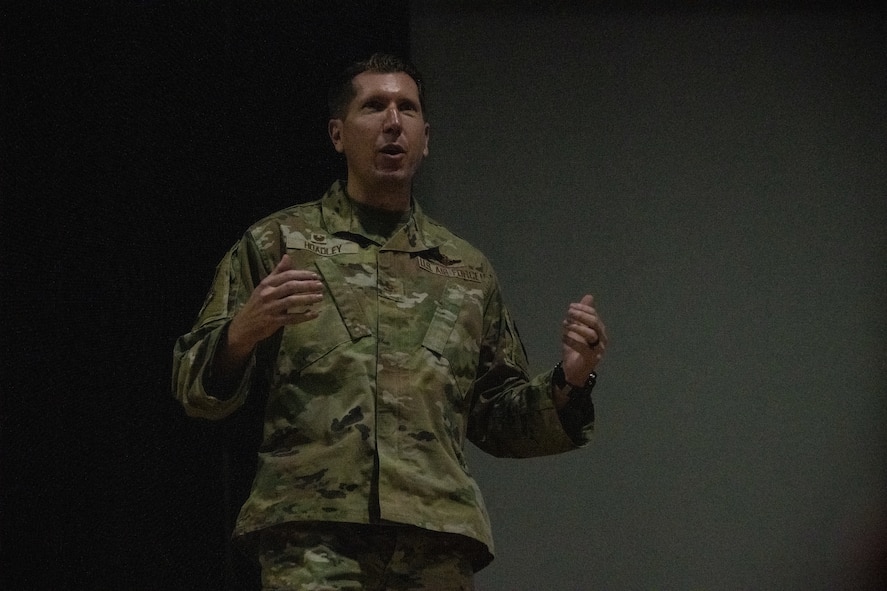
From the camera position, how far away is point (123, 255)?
7.68 feet

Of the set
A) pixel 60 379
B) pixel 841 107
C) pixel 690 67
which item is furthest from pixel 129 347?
pixel 841 107

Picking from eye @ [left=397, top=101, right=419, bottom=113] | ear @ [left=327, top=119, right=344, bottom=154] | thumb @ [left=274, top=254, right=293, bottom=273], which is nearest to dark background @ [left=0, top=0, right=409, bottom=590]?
ear @ [left=327, top=119, right=344, bottom=154]

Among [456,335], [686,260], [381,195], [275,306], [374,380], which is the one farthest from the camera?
[686,260]

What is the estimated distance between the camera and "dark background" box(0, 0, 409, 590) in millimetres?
2260

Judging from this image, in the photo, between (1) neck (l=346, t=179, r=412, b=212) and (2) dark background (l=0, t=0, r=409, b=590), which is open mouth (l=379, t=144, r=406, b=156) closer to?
(1) neck (l=346, t=179, r=412, b=212)

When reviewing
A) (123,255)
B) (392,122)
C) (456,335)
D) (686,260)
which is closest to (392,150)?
(392,122)

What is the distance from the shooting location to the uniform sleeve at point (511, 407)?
200 centimetres

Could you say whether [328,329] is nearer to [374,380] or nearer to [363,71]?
[374,380]

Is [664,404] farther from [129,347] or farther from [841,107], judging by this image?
[129,347]

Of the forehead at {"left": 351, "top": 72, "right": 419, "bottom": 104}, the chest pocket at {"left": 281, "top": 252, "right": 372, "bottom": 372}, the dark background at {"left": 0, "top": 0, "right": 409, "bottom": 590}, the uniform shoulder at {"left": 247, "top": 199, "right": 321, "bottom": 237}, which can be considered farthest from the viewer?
the dark background at {"left": 0, "top": 0, "right": 409, "bottom": 590}

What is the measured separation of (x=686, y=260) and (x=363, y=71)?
3.42ft

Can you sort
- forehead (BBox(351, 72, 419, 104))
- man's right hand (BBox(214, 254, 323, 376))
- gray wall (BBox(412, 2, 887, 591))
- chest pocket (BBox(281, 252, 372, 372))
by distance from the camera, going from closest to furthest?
man's right hand (BBox(214, 254, 323, 376))
chest pocket (BBox(281, 252, 372, 372))
forehead (BBox(351, 72, 419, 104))
gray wall (BBox(412, 2, 887, 591))

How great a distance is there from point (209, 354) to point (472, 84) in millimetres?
1286

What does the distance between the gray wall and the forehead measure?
0.68 meters
